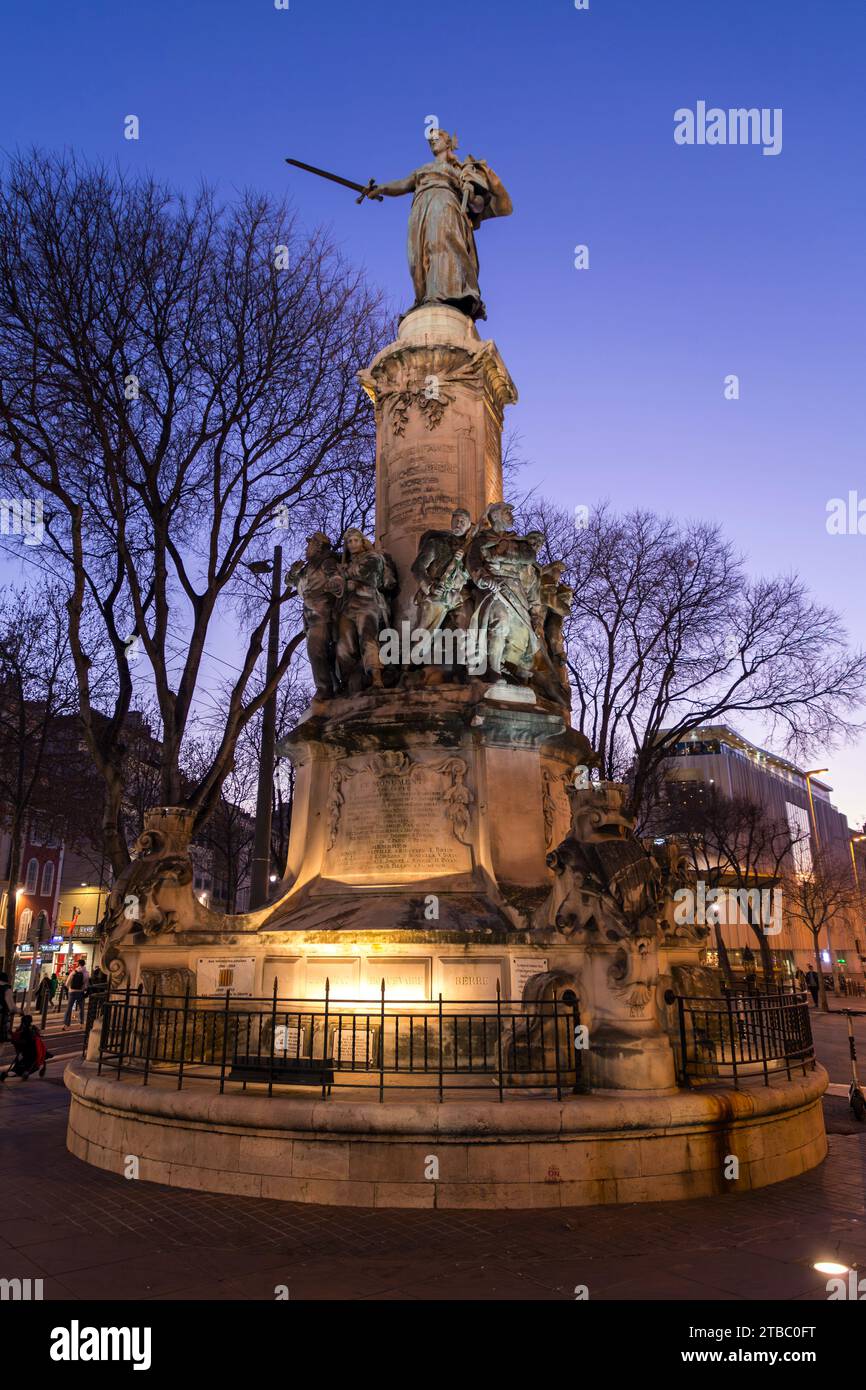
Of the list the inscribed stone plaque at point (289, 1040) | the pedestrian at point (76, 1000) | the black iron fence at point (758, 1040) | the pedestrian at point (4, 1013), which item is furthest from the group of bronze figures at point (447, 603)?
the pedestrian at point (76, 1000)

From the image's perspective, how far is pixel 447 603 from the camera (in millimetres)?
12125

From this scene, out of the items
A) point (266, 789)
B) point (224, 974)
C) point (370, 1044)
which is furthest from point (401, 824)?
point (266, 789)

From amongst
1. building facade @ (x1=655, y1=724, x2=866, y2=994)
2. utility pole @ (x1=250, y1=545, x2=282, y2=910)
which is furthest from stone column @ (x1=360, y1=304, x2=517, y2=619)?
building facade @ (x1=655, y1=724, x2=866, y2=994)

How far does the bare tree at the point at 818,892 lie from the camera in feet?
172

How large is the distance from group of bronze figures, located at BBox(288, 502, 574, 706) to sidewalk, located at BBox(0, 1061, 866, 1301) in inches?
260

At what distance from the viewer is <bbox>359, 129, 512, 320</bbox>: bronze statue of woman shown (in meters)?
15.2

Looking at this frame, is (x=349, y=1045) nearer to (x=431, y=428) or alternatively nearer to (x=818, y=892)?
(x=431, y=428)

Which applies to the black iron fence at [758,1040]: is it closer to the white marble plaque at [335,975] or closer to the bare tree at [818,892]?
the white marble plaque at [335,975]

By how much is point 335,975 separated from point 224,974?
1767 millimetres

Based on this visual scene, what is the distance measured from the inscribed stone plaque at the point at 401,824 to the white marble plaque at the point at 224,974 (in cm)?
156
